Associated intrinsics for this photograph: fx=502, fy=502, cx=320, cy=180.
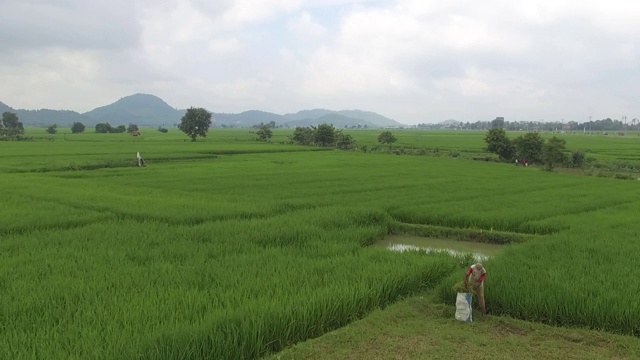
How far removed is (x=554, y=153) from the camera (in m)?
33.0

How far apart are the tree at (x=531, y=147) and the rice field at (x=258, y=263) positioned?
65.8 ft

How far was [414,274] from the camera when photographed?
7.24 m

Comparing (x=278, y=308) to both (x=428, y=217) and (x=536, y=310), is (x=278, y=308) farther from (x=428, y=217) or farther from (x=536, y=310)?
(x=428, y=217)

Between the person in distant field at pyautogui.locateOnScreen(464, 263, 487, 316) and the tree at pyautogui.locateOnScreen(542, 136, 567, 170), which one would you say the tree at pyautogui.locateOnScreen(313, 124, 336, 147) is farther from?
the person in distant field at pyautogui.locateOnScreen(464, 263, 487, 316)

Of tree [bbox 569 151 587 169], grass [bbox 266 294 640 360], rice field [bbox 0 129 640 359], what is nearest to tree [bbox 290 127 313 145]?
tree [bbox 569 151 587 169]

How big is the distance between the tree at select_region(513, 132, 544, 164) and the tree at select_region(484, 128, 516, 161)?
0.95 meters

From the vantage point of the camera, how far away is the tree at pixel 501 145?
37469 mm

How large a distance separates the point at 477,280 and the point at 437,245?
471 centimetres

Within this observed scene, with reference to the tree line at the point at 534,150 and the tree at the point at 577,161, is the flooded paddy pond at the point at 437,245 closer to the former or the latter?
the tree line at the point at 534,150

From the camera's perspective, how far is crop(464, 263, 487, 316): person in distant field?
5863 mm

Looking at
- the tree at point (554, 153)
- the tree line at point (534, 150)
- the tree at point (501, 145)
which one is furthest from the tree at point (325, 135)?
the tree at point (554, 153)

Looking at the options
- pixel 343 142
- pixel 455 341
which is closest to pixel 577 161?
pixel 343 142

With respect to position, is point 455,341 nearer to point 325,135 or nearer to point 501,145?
point 501,145

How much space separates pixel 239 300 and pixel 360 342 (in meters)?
1.47
